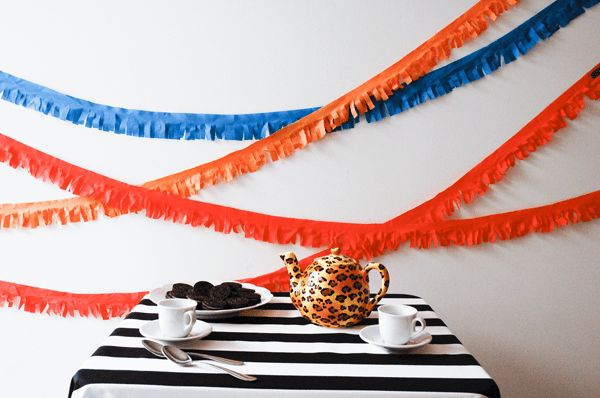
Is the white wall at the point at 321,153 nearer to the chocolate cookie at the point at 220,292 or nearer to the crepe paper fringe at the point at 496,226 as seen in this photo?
the crepe paper fringe at the point at 496,226

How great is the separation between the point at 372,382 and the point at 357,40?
1202mm

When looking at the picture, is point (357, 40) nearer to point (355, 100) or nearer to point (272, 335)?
point (355, 100)

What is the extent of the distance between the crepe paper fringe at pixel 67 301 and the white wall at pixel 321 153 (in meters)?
0.04

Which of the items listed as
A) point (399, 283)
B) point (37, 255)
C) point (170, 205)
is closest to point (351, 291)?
point (399, 283)

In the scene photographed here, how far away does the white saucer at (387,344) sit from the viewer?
0.79 metres

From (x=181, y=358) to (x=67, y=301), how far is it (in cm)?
108

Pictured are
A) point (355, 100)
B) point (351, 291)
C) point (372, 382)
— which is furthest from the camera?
point (355, 100)

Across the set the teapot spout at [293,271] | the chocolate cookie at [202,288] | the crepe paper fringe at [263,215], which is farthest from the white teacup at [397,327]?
the crepe paper fringe at [263,215]

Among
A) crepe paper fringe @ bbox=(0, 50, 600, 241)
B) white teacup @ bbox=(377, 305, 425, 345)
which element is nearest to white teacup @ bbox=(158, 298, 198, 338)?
white teacup @ bbox=(377, 305, 425, 345)

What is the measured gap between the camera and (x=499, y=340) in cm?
161

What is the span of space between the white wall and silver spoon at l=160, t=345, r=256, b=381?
0.84 m

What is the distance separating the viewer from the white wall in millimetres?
1572

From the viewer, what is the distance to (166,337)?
0.82 m

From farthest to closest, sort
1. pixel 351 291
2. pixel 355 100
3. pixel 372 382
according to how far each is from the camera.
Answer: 1. pixel 355 100
2. pixel 351 291
3. pixel 372 382
